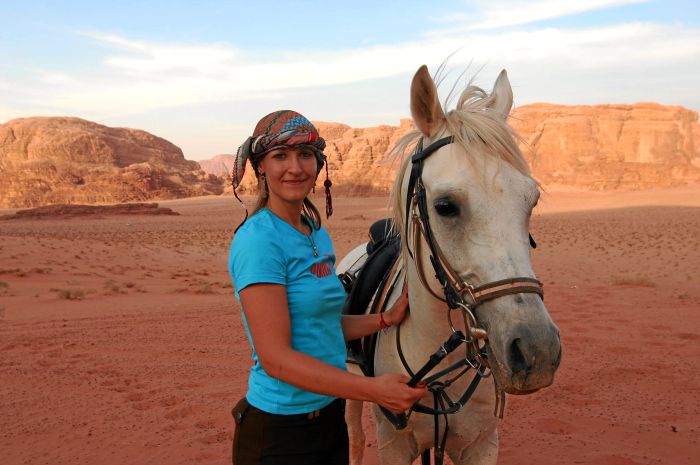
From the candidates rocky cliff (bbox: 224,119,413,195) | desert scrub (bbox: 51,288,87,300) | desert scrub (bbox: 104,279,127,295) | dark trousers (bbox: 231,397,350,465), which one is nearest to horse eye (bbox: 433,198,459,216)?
dark trousers (bbox: 231,397,350,465)

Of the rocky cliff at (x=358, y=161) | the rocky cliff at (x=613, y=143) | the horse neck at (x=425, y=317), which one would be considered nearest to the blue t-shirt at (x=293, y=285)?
the horse neck at (x=425, y=317)

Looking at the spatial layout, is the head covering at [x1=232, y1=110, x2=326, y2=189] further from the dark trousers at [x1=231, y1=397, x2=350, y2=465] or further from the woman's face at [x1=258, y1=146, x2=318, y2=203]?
the dark trousers at [x1=231, y1=397, x2=350, y2=465]

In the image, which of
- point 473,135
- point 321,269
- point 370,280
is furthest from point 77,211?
point 473,135

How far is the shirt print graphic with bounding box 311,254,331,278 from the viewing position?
7.04 ft

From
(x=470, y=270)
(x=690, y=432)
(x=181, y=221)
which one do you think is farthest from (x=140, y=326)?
(x=181, y=221)

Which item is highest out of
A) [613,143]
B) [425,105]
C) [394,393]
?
[613,143]

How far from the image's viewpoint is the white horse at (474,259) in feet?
5.73

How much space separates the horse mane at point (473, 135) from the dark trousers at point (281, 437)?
86cm

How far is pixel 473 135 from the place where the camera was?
2.08 m

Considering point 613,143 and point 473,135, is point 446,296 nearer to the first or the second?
point 473,135

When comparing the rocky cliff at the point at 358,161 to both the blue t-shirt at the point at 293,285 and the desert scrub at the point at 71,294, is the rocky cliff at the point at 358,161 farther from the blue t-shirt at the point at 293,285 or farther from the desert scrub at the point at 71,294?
the blue t-shirt at the point at 293,285

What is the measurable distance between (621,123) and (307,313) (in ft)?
328

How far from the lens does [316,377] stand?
1869mm

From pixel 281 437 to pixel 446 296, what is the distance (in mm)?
862
